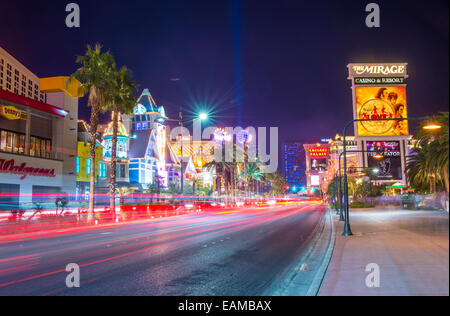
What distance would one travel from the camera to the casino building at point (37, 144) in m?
37.1

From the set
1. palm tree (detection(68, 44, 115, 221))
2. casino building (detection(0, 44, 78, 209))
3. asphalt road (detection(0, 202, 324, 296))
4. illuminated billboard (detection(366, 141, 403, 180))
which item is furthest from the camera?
illuminated billboard (detection(366, 141, 403, 180))

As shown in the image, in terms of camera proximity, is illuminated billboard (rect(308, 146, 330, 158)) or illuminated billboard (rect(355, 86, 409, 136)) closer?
illuminated billboard (rect(355, 86, 409, 136))

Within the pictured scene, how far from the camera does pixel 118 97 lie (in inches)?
1437

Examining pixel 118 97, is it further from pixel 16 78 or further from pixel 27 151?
pixel 16 78

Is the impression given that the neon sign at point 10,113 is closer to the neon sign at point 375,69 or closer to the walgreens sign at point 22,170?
the walgreens sign at point 22,170

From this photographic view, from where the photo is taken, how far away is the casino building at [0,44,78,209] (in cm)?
3706

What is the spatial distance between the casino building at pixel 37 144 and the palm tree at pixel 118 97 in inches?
357

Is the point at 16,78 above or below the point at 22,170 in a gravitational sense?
above

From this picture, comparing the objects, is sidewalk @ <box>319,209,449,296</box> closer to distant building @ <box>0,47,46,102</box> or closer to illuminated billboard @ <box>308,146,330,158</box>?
distant building @ <box>0,47,46,102</box>

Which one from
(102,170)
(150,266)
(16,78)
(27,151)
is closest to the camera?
(150,266)

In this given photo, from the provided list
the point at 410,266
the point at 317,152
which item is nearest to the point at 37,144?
the point at 410,266

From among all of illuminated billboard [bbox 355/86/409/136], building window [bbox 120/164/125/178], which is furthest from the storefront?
illuminated billboard [bbox 355/86/409/136]

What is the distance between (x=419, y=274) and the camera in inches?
234

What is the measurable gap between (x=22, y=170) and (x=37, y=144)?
5.70m
